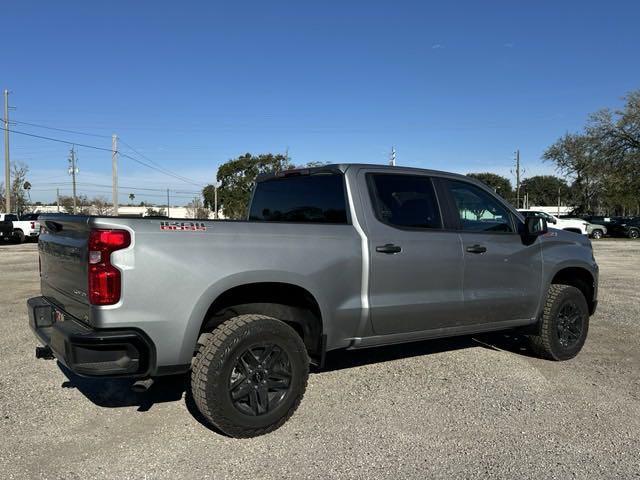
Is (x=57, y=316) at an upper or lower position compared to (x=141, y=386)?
upper

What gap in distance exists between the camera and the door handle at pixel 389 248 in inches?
171

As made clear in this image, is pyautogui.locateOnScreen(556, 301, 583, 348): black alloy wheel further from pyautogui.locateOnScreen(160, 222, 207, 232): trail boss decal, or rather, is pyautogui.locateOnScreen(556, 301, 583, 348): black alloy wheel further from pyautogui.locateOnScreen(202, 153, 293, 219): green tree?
pyautogui.locateOnScreen(202, 153, 293, 219): green tree

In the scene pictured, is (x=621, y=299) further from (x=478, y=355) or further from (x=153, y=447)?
(x=153, y=447)

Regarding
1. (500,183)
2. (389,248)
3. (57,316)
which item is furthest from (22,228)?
(500,183)

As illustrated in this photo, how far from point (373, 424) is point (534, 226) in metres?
2.52

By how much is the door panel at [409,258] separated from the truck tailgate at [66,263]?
206 cm

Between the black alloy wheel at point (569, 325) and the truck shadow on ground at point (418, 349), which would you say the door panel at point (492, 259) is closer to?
the black alloy wheel at point (569, 325)

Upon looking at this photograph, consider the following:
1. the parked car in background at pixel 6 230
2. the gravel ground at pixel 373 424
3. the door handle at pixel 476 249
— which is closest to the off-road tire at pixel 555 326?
the gravel ground at pixel 373 424

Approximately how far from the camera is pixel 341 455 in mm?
3602

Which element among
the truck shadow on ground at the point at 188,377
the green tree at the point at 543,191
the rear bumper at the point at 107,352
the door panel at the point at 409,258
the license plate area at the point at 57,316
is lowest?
the truck shadow on ground at the point at 188,377

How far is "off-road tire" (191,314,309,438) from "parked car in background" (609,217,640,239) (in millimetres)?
40006

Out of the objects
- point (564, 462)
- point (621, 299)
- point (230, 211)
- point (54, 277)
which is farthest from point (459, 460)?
point (230, 211)

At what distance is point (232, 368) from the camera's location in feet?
12.1

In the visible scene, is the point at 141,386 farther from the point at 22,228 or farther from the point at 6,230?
the point at 22,228
